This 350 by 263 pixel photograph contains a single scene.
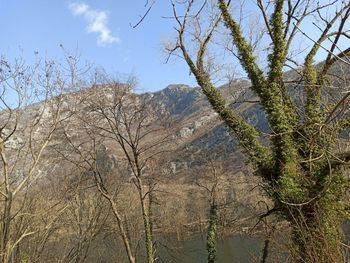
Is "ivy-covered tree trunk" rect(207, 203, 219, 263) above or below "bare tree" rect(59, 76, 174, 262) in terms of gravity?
below

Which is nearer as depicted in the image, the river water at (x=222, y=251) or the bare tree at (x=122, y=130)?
the bare tree at (x=122, y=130)

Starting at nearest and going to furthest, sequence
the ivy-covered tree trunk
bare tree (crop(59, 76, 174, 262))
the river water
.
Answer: bare tree (crop(59, 76, 174, 262)) < the ivy-covered tree trunk < the river water

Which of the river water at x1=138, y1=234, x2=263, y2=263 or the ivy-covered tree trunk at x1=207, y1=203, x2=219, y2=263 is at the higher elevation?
the ivy-covered tree trunk at x1=207, y1=203, x2=219, y2=263

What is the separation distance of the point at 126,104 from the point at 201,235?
102ft

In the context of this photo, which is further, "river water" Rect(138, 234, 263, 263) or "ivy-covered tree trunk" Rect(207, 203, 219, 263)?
"river water" Rect(138, 234, 263, 263)

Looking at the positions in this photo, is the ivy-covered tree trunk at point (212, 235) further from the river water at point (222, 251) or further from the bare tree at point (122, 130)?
the bare tree at point (122, 130)

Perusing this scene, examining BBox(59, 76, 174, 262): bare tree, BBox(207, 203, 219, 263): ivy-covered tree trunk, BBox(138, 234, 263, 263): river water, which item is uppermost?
BBox(59, 76, 174, 262): bare tree

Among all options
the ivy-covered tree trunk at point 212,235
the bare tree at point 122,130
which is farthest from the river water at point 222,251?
the bare tree at point 122,130

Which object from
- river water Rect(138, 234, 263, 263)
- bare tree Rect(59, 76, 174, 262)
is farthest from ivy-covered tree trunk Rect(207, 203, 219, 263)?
bare tree Rect(59, 76, 174, 262)

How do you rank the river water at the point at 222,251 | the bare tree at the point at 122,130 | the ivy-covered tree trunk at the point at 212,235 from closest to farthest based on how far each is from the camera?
1. the bare tree at the point at 122,130
2. the ivy-covered tree trunk at the point at 212,235
3. the river water at the point at 222,251

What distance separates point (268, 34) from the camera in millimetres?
12805

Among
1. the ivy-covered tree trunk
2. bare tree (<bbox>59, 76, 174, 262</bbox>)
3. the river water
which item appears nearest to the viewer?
bare tree (<bbox>59, 76, 174, 262</bbox>)

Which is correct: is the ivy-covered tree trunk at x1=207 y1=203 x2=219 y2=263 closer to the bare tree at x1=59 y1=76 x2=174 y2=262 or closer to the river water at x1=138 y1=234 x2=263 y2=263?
the river water at x1=138 y1=234 x2=263 y2=263

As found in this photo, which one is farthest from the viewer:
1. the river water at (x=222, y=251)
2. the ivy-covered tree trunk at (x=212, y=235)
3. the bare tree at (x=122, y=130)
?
the river water at (x=222, y=251)
